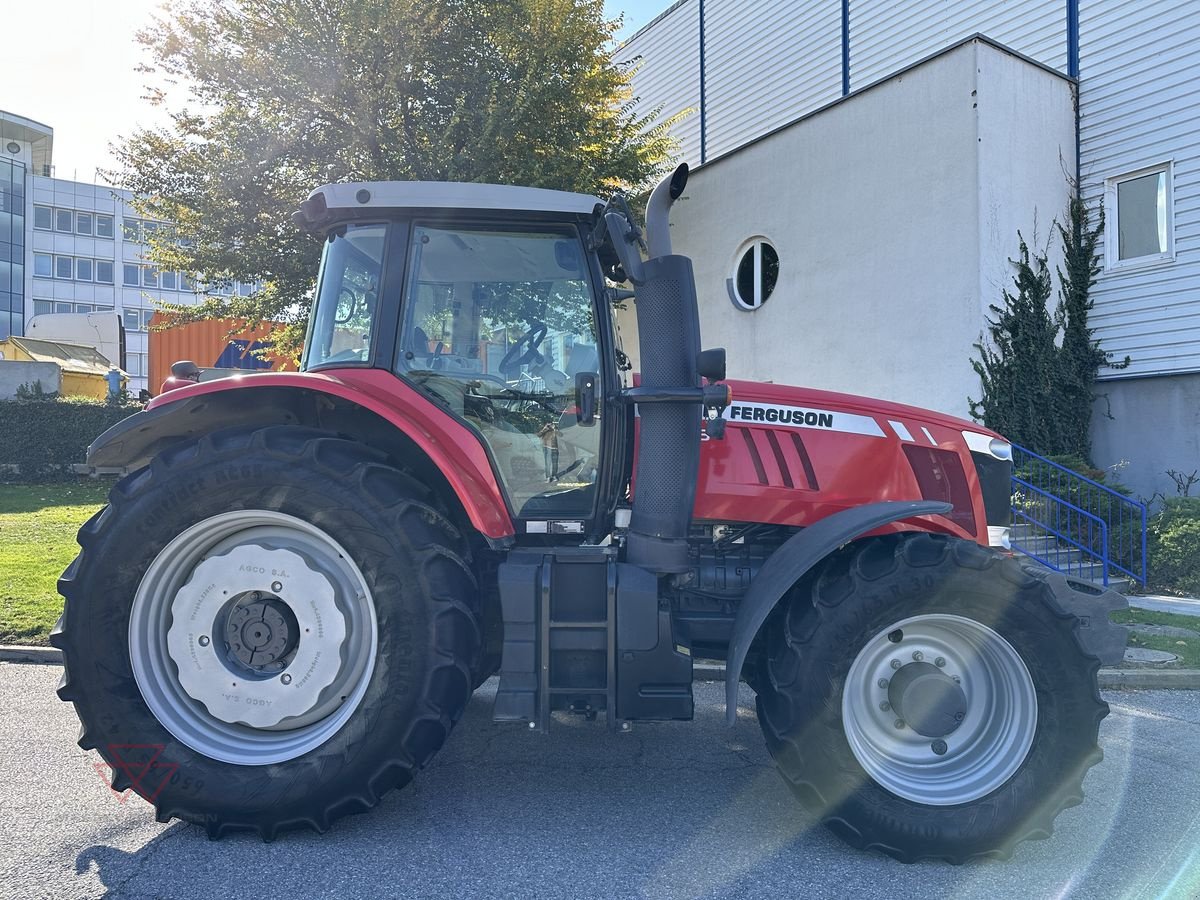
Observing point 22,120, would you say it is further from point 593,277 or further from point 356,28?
point 593,277

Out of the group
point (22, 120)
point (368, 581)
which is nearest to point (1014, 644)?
point (368, 581)

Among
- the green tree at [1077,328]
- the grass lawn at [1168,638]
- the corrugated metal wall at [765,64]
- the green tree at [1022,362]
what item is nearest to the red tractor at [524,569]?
the grass lawn at [1168,638]

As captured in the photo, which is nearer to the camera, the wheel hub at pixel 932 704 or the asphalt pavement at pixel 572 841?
the asphalt pavement at pixel 572 841

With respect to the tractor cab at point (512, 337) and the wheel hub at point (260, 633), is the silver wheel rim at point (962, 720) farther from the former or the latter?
the wheel hub at point (260, 633)

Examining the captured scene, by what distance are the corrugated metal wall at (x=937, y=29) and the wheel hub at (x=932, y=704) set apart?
10745 millimetres

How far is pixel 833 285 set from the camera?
432 inches

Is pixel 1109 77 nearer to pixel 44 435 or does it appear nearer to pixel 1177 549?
pixel 1177 549

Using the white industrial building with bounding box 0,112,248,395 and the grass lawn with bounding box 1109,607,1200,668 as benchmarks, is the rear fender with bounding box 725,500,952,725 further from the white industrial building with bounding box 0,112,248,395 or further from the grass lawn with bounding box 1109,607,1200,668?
the white industrial building with bounding box 0,112,248,395

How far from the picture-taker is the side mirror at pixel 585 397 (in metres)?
3.18

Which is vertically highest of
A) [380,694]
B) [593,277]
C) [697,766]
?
[593,277]

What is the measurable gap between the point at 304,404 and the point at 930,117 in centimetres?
931

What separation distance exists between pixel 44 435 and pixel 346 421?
14.9m

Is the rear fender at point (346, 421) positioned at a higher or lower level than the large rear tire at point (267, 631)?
higher

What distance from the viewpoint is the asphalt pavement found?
253 centimetres
